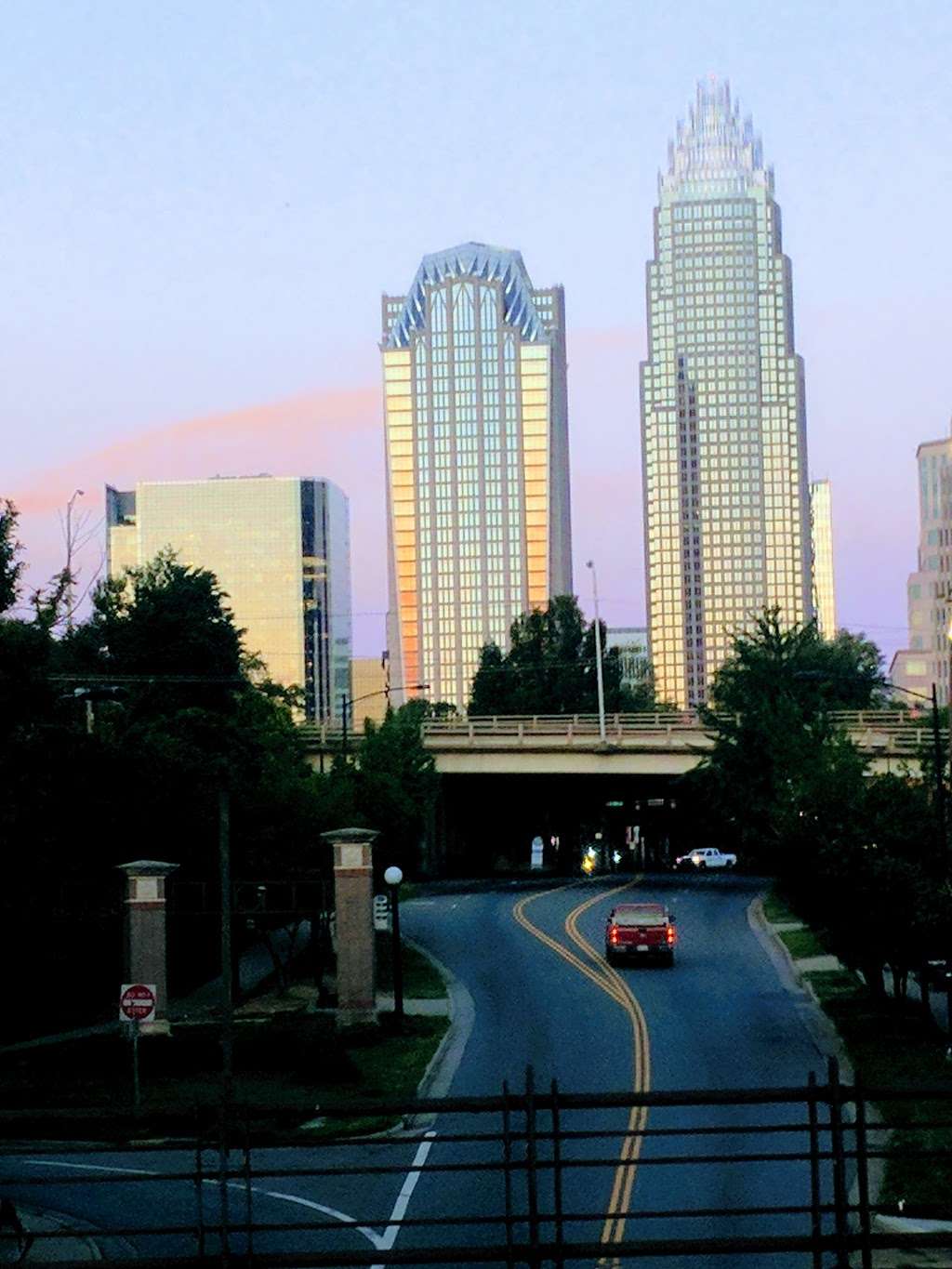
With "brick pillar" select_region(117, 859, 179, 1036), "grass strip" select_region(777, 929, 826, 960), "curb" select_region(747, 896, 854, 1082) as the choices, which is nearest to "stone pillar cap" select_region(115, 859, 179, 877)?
"brick pillar" select_region(117, 859, 179, 1036)

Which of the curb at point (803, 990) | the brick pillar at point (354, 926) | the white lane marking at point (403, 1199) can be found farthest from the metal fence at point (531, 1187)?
the brick pillar at point (354, 926)

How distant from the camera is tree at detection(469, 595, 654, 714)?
165 meters

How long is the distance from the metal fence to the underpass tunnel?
7587 cm

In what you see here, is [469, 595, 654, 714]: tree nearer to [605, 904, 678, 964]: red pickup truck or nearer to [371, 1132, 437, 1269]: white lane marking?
[605, 904, 678, 964]: red pickup truck

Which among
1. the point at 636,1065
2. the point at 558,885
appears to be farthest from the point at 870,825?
the point at 558,885

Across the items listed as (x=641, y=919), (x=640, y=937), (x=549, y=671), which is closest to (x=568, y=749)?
(x=641, y=919)

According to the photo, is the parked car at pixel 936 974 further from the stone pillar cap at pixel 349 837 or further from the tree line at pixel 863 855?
the stone pillar cap at pixel 349 837

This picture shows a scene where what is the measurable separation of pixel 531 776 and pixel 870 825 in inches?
2553

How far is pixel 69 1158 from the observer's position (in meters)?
34.7

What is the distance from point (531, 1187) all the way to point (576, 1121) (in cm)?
1950

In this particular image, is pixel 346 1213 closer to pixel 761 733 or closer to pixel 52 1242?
pixel 52 1242

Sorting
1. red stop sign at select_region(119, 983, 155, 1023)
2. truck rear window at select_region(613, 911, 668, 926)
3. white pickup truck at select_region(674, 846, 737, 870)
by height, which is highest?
red stop sign at select_region(119, 983, 155, 1023)

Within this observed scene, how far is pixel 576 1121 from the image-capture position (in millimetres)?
34250

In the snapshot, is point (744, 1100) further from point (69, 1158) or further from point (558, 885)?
point (558, 885)
